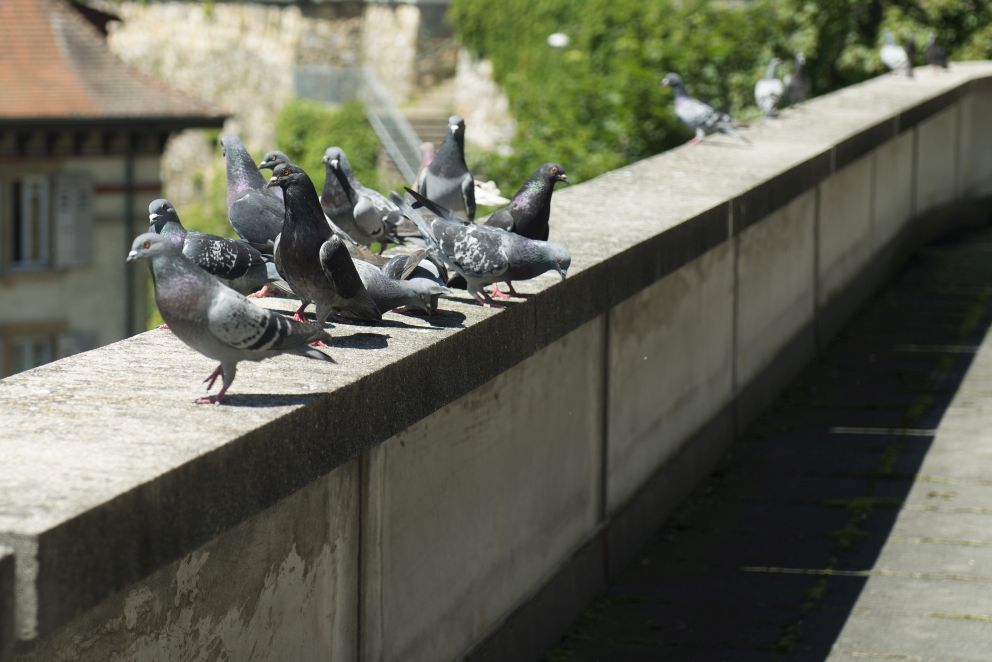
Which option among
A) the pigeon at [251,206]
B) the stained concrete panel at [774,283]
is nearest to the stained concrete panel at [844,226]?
the stained concrete panel at [774,283]

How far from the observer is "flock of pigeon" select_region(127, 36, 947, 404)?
3.49 meters

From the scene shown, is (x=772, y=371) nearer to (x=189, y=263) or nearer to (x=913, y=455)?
(x=913, y=455)

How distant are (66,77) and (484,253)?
32.1 m

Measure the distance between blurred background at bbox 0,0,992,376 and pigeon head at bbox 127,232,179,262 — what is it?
15713 mm

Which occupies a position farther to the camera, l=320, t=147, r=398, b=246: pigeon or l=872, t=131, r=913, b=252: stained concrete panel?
l=872, t=131, r=913, b=252: stained concrete panel

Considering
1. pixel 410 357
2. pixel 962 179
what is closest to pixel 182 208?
pixel 962 179

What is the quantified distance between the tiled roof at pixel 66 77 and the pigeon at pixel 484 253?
30725 mm

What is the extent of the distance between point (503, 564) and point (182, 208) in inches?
2156

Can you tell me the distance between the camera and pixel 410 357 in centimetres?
410

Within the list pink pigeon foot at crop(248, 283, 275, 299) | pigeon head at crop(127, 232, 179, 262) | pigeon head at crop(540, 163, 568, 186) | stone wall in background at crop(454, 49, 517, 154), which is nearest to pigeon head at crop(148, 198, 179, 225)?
pink pigeon foot at crop(248, 283, 275, 299)

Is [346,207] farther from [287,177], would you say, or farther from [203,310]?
[203,310]

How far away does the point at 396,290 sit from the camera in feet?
14.7

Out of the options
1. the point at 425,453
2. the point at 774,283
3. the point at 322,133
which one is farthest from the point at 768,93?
the point at 322,133

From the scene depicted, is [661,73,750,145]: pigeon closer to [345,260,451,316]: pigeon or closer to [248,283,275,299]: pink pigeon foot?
[248,283,275,299]: pink pigeon foot
